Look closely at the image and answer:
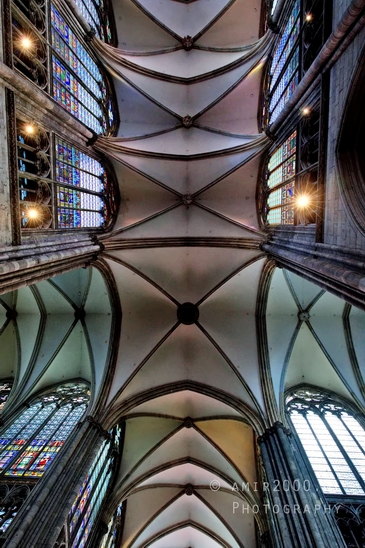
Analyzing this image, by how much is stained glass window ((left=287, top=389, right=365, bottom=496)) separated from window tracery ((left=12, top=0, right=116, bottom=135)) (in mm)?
12145

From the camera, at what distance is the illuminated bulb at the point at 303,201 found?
8.12m

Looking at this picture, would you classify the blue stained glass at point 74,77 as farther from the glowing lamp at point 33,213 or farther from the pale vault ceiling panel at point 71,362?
the pale vault ceiling panel at point 71,362

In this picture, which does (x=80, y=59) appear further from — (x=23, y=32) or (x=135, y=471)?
(x=135, y=471)

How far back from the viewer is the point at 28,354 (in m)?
14.5

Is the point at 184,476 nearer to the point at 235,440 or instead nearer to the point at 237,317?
the point at 235,440

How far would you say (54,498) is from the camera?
24.6 feet

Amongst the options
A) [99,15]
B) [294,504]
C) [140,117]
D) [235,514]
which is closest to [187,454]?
[235,514]

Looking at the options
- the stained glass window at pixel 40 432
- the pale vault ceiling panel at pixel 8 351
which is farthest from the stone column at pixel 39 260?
the pale vault ceiling panel at pixel 8 351

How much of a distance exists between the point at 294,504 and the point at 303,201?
6871 mm

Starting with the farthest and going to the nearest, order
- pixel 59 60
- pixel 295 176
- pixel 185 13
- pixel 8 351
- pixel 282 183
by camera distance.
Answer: pixel 185 13 → pixel 8 351 → pixel 282 183 → pixel 59 60 → pixel 295 176

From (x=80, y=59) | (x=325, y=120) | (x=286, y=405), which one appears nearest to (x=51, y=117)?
(x=80, y=59)

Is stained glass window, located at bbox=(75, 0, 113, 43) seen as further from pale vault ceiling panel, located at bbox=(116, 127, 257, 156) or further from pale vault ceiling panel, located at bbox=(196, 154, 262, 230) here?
pale vault ceiling panel, located at bbox=(196, 154, 262, 230)

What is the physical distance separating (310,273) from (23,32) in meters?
8.05

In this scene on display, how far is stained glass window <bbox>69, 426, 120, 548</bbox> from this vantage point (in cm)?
858
